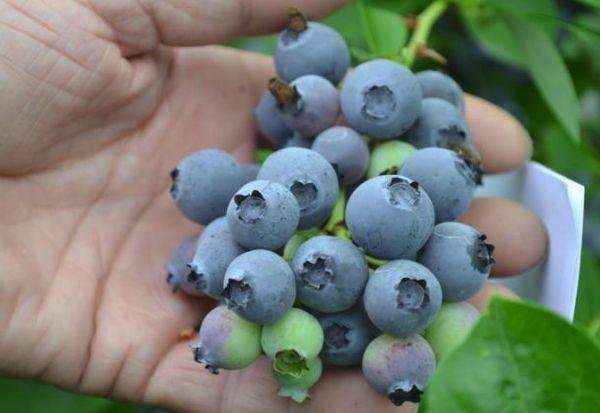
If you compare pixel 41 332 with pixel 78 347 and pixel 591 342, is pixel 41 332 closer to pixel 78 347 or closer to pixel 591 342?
pixel 78 347

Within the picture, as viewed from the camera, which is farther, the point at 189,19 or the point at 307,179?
the point at 189,19

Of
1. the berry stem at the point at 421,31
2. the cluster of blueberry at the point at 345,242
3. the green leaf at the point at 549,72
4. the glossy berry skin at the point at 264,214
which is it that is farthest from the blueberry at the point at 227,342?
the green leaf at the point at 549,72

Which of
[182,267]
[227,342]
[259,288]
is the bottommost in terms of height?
[182,267]

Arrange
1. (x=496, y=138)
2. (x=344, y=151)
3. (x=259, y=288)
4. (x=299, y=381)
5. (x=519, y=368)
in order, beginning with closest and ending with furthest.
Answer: (x=519, y=368) → (x=259, y=288) → (x=299, y=381) → (x=344, y=151) → (x=496, y=138)

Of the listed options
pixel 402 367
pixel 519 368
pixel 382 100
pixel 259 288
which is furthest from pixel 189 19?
pixel 519 368

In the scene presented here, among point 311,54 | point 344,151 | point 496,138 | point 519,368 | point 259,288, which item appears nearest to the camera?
point 519,368

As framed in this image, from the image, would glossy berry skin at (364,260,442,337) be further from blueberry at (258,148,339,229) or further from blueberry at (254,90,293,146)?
blueberry at (254,90,293,146)

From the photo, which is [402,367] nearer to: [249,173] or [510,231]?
[249,173]
